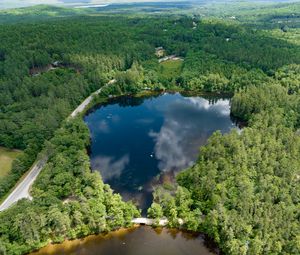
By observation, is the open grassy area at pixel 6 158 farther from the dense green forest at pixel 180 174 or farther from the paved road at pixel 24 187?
the paved road at pixel 24 187

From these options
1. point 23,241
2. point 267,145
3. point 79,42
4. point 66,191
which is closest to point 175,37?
point 79,42

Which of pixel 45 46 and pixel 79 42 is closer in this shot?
pixel 45 46

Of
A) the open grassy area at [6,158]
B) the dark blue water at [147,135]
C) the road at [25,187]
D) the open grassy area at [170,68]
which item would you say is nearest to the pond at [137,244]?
the dark blue water at [147,135]

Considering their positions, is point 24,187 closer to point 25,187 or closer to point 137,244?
point 25,187

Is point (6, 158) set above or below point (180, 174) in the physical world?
below

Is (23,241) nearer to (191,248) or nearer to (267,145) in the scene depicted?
(191,248)

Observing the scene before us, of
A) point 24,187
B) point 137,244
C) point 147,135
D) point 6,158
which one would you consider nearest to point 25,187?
point 24,187
